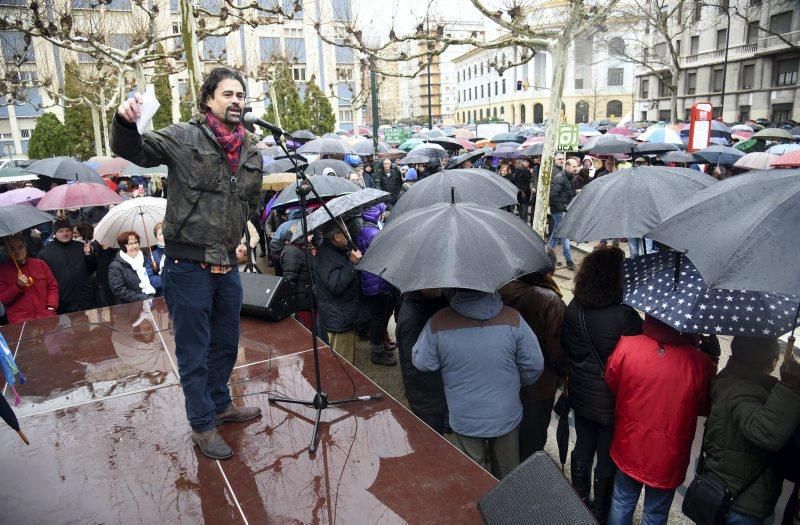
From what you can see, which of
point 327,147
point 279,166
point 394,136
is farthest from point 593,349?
point 394,136

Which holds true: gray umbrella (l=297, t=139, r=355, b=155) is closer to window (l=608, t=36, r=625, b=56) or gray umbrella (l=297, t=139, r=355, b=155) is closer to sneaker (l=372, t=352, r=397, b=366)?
sneaker (l=372, t=352, r=397, b=366)

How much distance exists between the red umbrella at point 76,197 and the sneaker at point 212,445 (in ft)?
14.5

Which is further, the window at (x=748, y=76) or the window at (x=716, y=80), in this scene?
the window at (x=716, y=80)

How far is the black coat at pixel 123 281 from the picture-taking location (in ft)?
18.6

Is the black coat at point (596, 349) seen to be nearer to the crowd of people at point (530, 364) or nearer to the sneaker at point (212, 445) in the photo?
the crowd of people at point (530, 364)

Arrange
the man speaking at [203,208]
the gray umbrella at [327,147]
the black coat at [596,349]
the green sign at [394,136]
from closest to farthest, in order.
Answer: the man speaking at [203,208] → the black coat at [596,349] → the gray umbrella at [327,147] → the green sign at [394,136]

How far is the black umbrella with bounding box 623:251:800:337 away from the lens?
2.47 metres

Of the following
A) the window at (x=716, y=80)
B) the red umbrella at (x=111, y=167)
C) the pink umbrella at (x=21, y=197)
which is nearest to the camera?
the pink umbrella at (x=21, y=197)

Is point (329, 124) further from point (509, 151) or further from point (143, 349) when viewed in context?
point (143, 349)

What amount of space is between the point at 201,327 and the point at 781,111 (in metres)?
49.2

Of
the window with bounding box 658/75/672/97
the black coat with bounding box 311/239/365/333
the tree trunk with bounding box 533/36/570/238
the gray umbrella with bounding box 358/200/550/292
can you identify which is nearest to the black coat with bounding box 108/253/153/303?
the black coat with bounding box 311/239/365/333

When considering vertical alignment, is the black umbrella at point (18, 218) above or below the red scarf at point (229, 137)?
below

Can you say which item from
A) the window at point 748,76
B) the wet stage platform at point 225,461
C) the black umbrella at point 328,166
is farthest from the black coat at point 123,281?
the window at point 748,76

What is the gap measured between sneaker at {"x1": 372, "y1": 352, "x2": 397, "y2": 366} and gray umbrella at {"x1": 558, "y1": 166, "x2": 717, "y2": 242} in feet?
9.15
